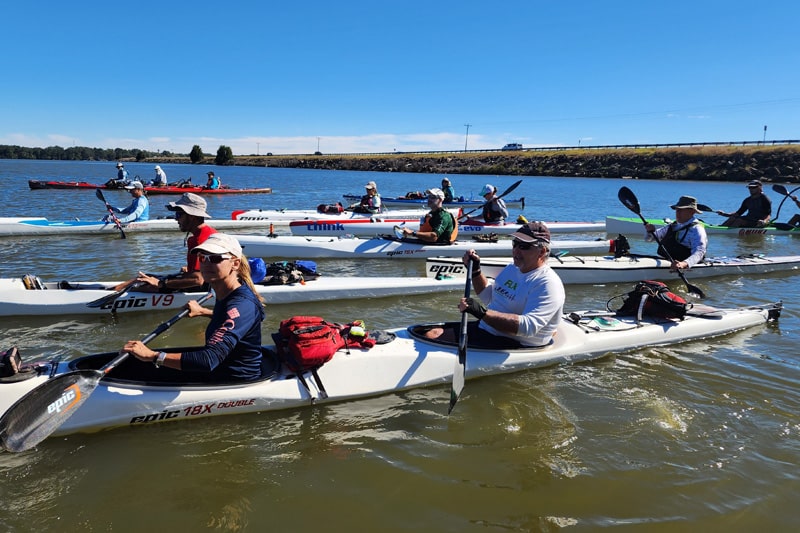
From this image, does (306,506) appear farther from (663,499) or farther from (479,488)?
(663,499)

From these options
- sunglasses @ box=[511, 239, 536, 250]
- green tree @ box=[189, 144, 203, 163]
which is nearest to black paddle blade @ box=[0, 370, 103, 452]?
sunglasses @ box=[511, 239, 536, 250]

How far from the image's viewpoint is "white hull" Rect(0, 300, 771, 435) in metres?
3.95

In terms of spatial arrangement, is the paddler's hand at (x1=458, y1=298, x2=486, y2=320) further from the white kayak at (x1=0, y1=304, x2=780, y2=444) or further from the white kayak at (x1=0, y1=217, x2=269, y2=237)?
the white kayak at (x1=0, y1=217, x2=269, y2=237)

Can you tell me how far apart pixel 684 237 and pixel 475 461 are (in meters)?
7.47

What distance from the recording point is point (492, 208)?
14.9 m

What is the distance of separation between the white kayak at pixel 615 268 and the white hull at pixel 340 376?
352cm

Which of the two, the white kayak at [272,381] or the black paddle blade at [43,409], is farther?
the white kayak at [272,381]

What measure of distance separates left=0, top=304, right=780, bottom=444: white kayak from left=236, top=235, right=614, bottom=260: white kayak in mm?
6017

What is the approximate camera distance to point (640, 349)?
6215 millimetres

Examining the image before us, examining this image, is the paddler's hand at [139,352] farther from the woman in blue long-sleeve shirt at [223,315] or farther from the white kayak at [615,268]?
the white kayak at [615,268]

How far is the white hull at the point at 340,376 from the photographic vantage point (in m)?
3.95

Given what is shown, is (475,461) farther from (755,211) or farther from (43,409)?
(755,211)

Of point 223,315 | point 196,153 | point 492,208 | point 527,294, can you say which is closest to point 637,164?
point 492,208

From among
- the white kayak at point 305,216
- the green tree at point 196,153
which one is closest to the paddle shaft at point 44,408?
the white kayak at point 305,216
